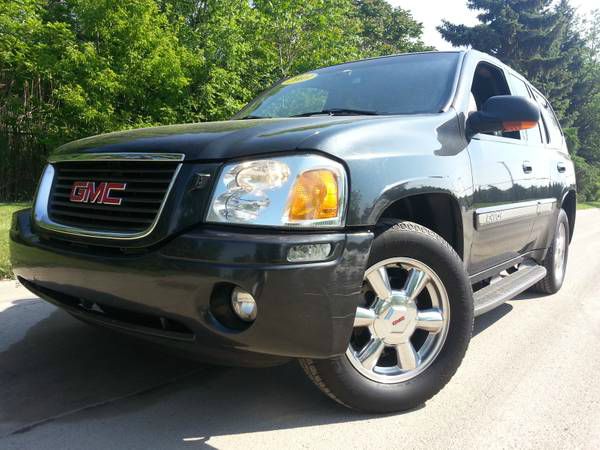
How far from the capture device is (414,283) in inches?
91.6

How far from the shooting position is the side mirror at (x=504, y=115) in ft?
8.90

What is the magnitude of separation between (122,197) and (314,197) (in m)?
0.81

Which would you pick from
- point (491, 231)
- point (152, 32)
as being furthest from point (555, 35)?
point (491, 231)

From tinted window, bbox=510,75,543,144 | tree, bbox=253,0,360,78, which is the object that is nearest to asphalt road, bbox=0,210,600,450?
tinted window, bbox=510,75,543,144

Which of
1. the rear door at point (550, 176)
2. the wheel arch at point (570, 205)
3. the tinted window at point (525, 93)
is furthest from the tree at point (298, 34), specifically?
the tinted window at point (525, 93)

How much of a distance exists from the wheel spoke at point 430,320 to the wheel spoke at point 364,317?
0.28 metres

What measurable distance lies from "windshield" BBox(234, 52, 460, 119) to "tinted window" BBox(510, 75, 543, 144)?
94cm

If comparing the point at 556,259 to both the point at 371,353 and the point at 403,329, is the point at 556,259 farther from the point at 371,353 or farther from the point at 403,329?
the point at 371,353

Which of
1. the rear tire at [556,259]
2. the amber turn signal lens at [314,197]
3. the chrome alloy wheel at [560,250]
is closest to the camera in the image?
the amber turn signal lens at [314,197]

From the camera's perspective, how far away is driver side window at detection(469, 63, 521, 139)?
11.2 feet

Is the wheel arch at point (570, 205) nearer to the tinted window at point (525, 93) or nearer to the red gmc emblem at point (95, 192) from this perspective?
the tinted window at point (525, 93)

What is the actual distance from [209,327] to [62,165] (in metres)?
1.27

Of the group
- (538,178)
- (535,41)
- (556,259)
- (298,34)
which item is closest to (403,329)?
(538,178)

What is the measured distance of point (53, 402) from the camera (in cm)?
232
